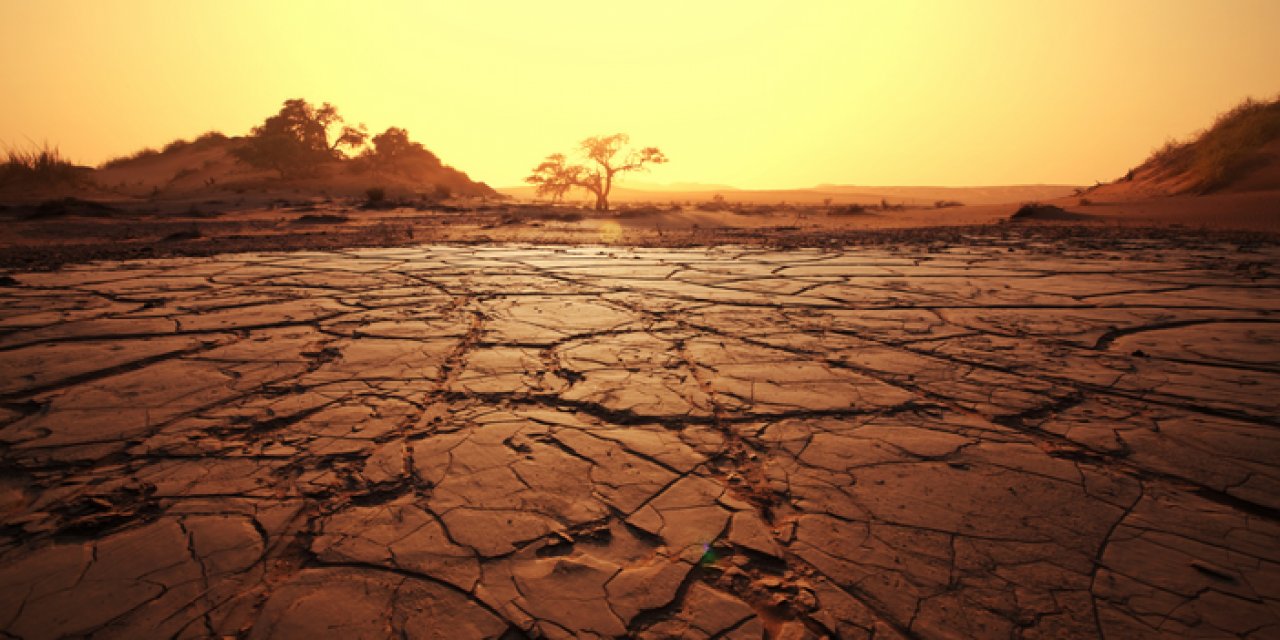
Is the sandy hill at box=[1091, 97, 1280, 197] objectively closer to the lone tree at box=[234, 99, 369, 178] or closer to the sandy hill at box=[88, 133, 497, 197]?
the sandy hill at box=[88, 133, 497, 197]

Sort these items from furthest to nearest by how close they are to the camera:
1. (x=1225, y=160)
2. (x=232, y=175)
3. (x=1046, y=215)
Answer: (x=232, y=175) → (x=1225, y=160) → (x=1046, y=215)

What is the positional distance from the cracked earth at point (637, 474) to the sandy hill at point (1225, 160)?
43.4 feet

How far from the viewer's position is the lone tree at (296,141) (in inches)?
882

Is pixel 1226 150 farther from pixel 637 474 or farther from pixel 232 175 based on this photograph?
pixel 232 175

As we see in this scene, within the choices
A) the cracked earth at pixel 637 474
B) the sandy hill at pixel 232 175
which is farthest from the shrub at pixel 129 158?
the cracked earth at pixel 637 474

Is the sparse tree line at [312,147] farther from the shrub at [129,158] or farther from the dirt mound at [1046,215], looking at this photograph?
the dirt mound at [1046,215]

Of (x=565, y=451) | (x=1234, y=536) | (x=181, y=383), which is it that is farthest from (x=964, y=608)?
(x=181, y=383)

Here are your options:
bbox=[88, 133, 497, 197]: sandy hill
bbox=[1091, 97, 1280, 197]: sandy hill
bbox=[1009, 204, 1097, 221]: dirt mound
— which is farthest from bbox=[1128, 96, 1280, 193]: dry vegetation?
bbox=[88, 133, 497, 197]: sandy hill

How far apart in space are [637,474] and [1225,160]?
1770cm

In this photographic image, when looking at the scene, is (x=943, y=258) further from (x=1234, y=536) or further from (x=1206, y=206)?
(x=1206, y=206)

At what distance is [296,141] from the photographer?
2347cm

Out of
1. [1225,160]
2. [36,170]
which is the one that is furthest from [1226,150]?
[36,170]

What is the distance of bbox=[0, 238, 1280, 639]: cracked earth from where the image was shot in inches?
43.1

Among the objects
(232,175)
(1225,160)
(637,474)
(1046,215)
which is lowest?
(637,474)
